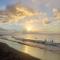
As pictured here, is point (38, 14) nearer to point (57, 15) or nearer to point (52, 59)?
point (57, 15)

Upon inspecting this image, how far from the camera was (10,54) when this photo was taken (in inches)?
45.4

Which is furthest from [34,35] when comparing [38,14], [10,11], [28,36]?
[10,11]

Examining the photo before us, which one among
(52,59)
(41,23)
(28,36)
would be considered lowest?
(52,59)

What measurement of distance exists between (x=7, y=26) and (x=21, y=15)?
14cm

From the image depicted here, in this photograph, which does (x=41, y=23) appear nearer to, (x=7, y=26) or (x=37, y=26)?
(x=37, y=26)

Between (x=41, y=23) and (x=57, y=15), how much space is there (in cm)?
14

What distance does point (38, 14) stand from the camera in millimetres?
1198

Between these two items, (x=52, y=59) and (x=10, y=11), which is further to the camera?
(x=10, y=11)

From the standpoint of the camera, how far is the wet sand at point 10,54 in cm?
114

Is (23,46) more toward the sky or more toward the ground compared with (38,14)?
more toward the ground

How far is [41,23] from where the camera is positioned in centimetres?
119

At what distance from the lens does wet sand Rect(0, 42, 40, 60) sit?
1.14 m

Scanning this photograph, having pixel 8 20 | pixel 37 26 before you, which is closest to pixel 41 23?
pixel 37 26

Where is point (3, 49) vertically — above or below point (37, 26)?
below
